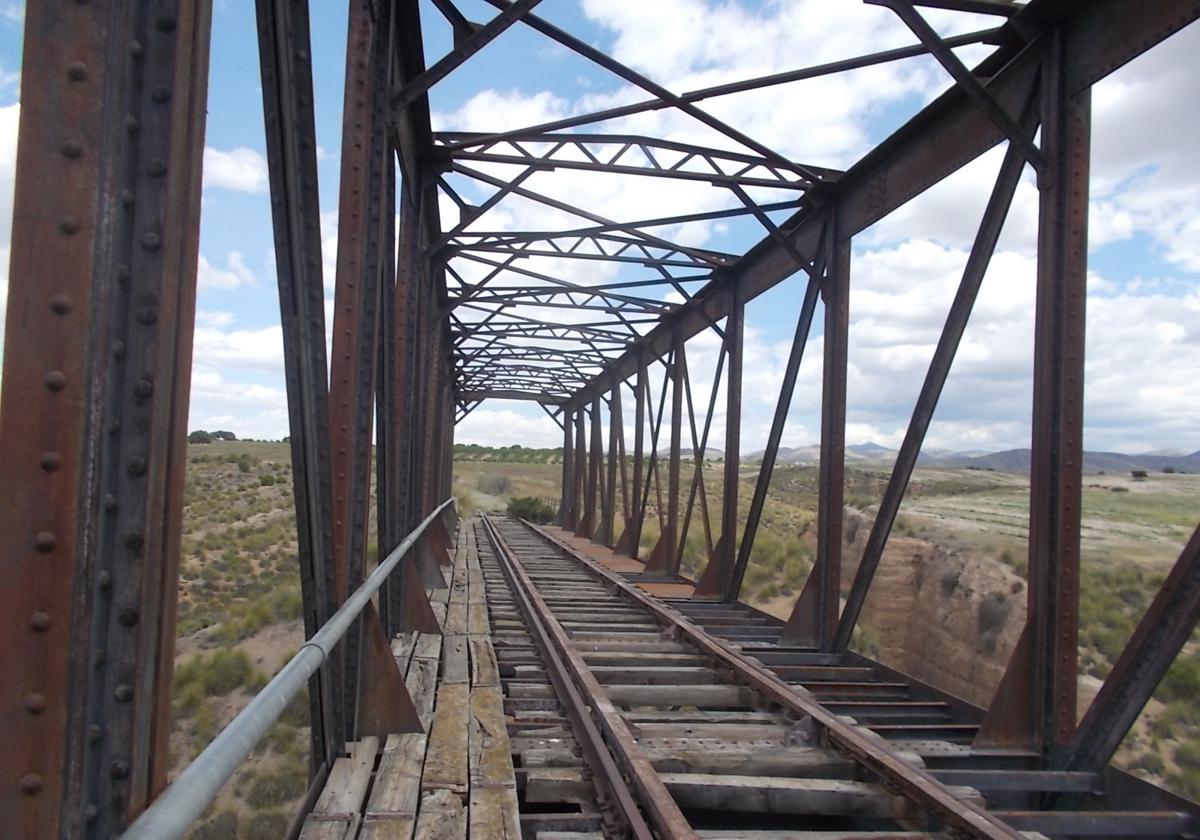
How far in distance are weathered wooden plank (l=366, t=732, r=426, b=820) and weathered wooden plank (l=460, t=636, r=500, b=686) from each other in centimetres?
150

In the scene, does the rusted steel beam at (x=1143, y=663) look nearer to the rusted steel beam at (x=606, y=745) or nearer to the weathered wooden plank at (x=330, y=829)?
the rusted steel beam at (x=606, y=745)

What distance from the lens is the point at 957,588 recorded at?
17.2m

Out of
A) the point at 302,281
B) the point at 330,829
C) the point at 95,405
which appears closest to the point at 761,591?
the point at 330,829

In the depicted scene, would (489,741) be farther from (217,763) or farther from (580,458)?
(580,458)

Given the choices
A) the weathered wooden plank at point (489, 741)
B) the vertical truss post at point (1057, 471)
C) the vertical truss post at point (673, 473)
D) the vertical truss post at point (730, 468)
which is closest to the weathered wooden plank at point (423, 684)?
the weathered wooden plank at point (489, 741)

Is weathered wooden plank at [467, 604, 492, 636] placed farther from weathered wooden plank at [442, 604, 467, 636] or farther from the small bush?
the small bush

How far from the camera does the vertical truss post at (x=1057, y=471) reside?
537 centimetres

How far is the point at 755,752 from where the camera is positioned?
488 centimetres

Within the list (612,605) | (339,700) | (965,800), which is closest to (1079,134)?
(965,800)

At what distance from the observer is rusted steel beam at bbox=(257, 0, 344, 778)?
118 inches

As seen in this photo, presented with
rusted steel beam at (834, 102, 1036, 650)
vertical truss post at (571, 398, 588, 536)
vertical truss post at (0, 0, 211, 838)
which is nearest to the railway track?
rusted steel beam at (834, 102, 1036, 650)

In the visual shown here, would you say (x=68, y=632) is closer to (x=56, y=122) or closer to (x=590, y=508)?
(x=56, y=122)

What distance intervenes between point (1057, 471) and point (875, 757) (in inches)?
85.3

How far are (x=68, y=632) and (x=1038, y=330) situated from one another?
5.57 metres
